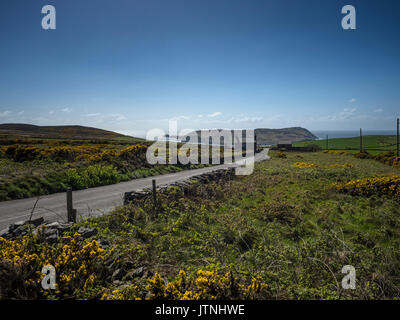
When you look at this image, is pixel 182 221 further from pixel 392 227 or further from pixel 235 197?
pixel 392 227

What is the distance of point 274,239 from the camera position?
20.7 ft

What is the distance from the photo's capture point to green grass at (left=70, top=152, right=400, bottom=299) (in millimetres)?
4129

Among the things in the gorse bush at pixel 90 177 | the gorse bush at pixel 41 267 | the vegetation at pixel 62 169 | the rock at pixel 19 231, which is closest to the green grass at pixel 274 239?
A: the gorse bush at pixel 41 267

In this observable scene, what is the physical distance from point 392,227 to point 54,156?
23.1 m

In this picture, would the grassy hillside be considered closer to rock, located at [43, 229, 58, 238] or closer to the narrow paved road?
the narrow paved road

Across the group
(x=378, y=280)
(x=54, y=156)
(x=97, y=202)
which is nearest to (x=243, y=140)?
(x=54, y=156)

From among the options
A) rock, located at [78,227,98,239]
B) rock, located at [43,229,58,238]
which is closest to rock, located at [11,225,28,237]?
rock, located at [43,229,58,238]

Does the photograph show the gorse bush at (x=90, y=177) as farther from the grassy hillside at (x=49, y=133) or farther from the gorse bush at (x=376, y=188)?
the grassy hillside at (x=49, y=133)

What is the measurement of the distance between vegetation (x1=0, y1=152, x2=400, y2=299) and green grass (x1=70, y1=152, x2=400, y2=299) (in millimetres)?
26

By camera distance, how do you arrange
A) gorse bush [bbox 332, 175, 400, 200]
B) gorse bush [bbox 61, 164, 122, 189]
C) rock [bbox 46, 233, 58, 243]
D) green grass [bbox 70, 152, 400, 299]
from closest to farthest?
green grass [bbox 70, 152, 400, 299], rock [bbox 46, 233, 58, 243], gorse bush [bbox 332, 175, 400, 200], gorse bush [bbox 61, 164, 122, 189]

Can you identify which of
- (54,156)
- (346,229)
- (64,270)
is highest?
(54,156)

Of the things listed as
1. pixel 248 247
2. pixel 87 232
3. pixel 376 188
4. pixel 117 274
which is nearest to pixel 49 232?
pixel 87 232

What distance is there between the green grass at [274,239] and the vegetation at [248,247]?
0.08 feet
